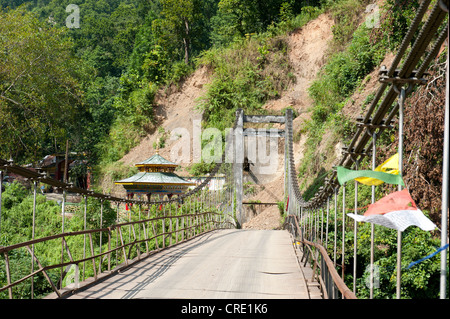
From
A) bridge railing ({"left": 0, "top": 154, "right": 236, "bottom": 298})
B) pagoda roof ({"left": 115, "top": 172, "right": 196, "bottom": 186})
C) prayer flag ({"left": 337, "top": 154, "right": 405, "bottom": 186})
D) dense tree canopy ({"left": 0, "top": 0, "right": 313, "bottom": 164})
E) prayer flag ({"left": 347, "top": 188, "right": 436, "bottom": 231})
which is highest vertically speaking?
dense tree canopy ({"left": 0, "top": 0, "right": 313, "bottom": 164})

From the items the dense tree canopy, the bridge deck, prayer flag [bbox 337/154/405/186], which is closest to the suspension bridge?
the bridge deck

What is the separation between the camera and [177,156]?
122 ft

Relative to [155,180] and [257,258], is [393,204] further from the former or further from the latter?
[155,180]

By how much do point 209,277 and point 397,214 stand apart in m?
4.83

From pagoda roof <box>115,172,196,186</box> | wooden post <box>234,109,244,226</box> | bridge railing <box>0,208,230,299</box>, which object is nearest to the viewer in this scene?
bridge railing <box>0,208,230,299</box>

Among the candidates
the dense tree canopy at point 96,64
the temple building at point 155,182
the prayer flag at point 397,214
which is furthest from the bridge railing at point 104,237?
the dense tree canopy at point 96,64

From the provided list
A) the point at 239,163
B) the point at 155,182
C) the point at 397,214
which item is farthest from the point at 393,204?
the point at 239,163

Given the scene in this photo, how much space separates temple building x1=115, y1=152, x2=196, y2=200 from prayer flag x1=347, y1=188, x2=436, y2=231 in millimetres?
19999

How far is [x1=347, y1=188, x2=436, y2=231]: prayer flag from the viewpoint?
2.97 metres

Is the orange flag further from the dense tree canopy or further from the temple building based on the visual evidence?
the temple building

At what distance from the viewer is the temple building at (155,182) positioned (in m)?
23.2

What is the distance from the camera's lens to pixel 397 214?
3078mm
